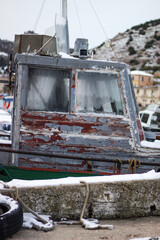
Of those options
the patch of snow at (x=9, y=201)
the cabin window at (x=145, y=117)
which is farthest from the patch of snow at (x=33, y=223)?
the cabin window at (x=145, y=117)

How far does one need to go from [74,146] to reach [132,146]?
1.13m

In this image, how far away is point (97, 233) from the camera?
12.7ft

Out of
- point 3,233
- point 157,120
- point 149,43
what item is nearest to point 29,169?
point 3,233

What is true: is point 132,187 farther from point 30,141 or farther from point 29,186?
point 30,141

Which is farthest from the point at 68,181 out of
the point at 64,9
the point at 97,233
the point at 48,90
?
the point at 64,9

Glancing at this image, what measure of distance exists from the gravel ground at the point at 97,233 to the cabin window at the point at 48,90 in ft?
9.27

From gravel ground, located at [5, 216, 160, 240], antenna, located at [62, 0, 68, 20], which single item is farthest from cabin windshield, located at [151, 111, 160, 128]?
gravel ground, located at [5, 216, 160, 240]

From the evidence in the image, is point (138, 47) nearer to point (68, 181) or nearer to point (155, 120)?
point (155, 120)

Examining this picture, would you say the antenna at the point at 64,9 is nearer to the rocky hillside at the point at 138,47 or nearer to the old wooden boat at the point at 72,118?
the old wooden boat at the point at 72,118

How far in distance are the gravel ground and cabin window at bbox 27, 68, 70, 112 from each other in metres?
2.83

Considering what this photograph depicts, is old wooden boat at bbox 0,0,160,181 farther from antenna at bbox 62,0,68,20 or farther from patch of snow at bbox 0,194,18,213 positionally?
patch of snow at bbox 0,194,18,213

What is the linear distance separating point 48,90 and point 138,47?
12292 centimetres

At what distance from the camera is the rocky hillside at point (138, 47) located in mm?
109812

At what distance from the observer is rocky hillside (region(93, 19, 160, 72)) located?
10981 centimetres
